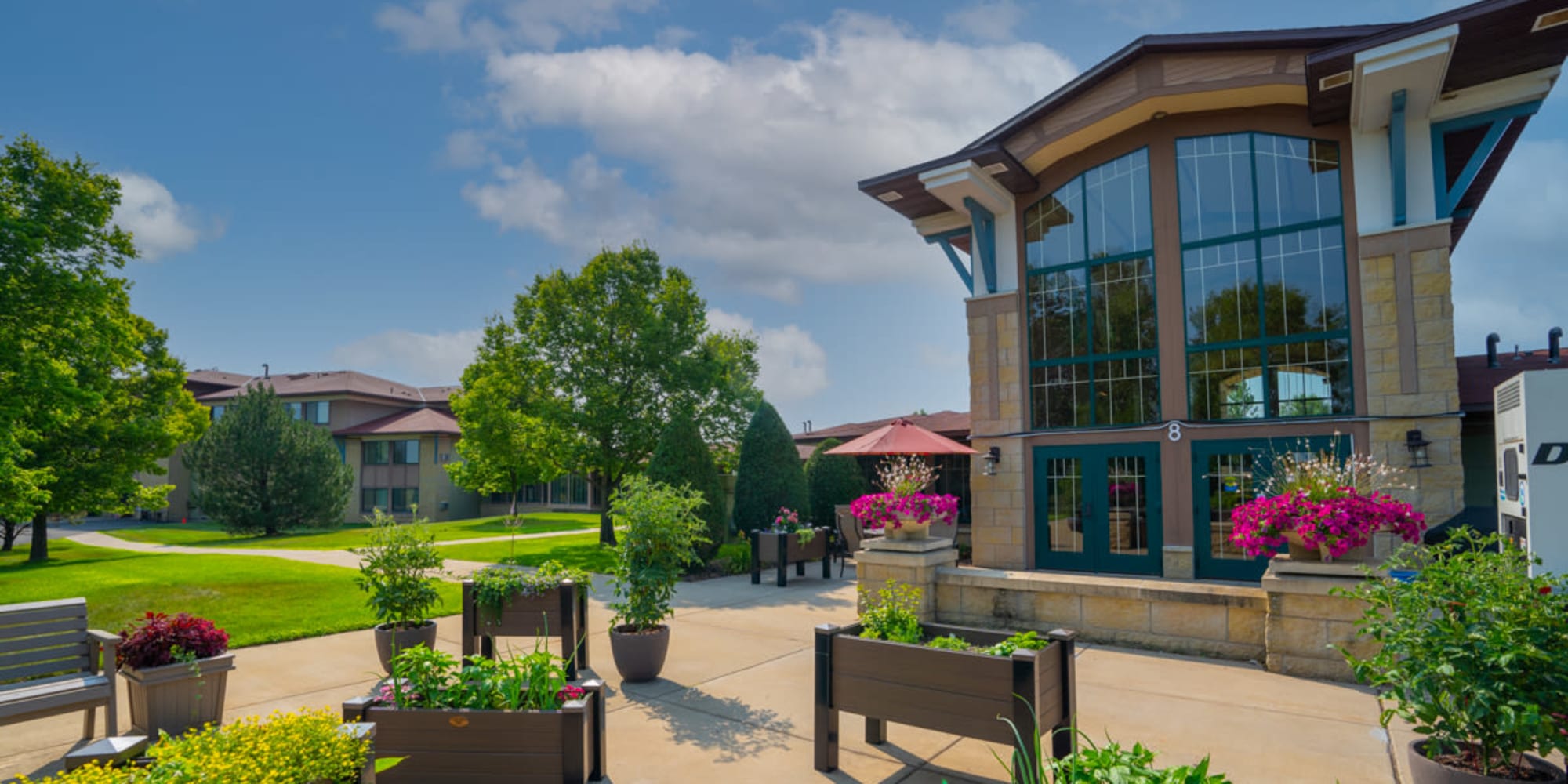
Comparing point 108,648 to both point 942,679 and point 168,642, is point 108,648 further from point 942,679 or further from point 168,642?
point 942,679

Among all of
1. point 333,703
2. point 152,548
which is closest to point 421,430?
point 152,548

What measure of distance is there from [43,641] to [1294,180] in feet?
46.1

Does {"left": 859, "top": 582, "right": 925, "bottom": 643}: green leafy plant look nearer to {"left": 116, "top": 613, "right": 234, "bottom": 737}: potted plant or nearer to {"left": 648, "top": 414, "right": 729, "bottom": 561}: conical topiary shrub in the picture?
{"left": 116, "top": 613, "right": 234, "bottom": 737}: potted plant

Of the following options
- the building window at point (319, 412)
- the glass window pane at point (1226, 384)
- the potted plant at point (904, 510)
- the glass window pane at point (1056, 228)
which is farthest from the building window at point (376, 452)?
the glass window pane at point (1226, 384)

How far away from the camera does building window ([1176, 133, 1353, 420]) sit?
405 inches

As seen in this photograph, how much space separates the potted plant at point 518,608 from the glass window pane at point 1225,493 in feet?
28.2

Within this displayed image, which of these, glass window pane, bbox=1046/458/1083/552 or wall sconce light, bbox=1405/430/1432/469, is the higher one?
wall sconce light, bbox=1405/430/1432/469

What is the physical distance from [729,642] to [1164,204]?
885 centimetres

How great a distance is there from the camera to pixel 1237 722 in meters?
5.65

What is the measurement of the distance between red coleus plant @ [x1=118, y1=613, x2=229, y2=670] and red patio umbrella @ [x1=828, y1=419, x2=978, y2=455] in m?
9.37

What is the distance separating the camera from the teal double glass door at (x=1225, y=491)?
10.4 meters

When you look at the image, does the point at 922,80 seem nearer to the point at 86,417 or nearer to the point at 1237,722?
the point at 1237,722

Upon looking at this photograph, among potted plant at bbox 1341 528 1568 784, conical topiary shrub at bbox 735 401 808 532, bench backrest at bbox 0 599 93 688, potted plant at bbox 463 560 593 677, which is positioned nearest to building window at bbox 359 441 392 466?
conical topiary shrub at bbox 735 401 808 532

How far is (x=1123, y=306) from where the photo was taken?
1186 cm
